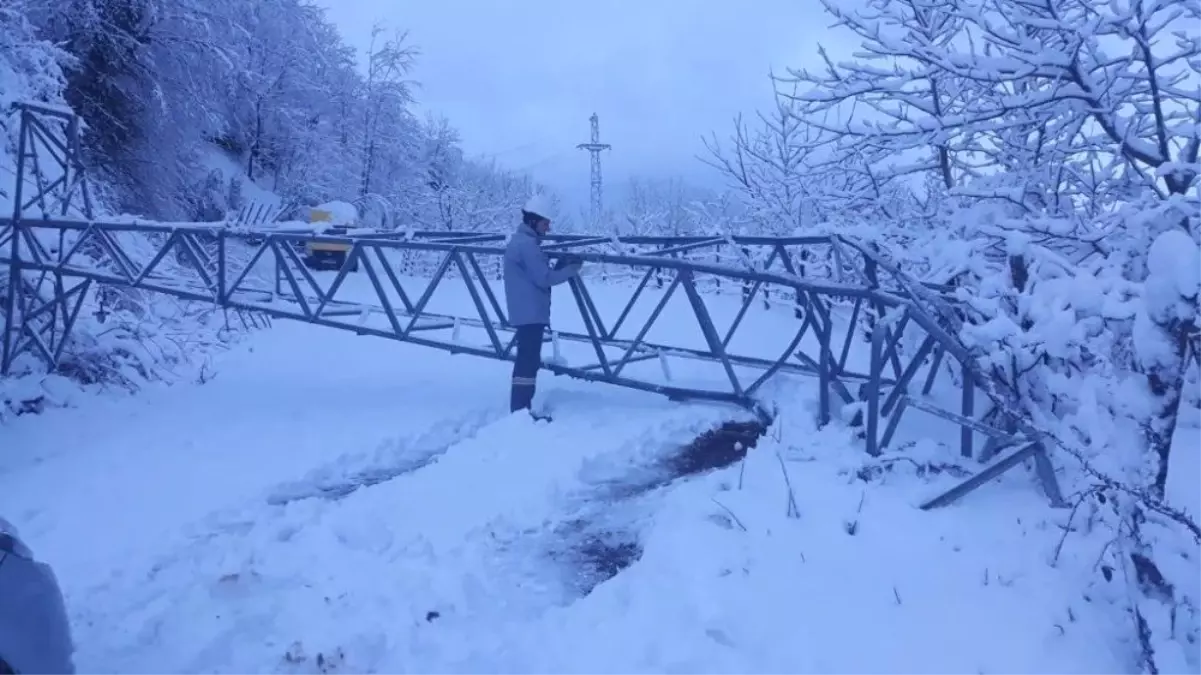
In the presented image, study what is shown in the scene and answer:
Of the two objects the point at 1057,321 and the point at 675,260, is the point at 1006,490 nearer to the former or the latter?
the point at 1057,321

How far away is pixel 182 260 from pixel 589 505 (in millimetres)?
15549

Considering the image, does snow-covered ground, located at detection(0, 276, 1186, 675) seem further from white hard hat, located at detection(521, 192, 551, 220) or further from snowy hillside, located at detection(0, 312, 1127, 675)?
white hard hat, located at detection(521, 192, 551, 220)

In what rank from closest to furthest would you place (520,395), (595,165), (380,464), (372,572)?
(372,572) < (380,464) < (520,395) < (595,165)

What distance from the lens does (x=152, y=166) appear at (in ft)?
68.2

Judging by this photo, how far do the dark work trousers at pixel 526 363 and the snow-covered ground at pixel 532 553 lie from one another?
0.93ft

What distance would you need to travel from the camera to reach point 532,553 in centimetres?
473

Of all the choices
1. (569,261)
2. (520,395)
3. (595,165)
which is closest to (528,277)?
(569,261)

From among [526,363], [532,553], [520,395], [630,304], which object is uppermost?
[630,304]

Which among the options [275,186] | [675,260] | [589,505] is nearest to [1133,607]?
[589,505]

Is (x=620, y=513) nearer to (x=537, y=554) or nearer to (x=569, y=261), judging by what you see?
(x=537, y=554)

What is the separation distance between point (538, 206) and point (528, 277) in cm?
60

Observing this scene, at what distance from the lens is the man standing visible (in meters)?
7.18

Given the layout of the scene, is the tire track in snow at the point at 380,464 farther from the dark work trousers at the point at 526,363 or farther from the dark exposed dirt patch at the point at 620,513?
the dark exposed dirt patch at the point at 620,513

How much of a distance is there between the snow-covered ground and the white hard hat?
5.47 feet
